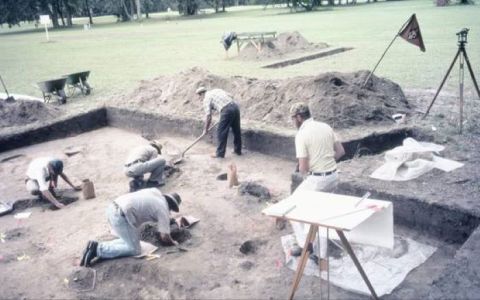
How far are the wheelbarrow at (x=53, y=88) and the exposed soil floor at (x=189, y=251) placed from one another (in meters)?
5.78

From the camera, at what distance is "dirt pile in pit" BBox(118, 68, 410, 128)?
10.1 metres

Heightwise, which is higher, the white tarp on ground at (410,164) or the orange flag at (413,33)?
the orange flag at (413,33)

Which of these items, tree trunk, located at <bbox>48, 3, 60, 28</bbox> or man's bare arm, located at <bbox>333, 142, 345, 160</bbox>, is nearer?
man's bare arm, located at <bbox>333, 142, 345, 160</bbox>

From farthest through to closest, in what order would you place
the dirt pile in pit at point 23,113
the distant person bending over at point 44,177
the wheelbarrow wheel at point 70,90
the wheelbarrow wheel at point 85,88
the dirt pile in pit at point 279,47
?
the dirt pile in pit at point 279,47, the wheelbarrow wheel at point 70,90, the wheelbarrow wheel at point 85,88, the dirt pile in pit at point 23,113, the distant person bending over at point 44,177

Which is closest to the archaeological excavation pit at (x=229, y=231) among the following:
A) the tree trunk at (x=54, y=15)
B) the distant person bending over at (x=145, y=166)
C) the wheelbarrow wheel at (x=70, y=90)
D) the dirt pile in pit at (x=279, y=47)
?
the distant person bending over at (x=145, y=166)

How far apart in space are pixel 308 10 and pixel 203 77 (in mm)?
45433

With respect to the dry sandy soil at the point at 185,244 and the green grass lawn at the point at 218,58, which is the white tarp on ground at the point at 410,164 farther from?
the green grass lawn at the point at 218,58

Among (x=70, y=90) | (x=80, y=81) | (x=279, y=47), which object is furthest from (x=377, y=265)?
(x=279, y=47)

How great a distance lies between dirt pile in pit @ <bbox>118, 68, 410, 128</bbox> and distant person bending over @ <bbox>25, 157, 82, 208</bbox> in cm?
448

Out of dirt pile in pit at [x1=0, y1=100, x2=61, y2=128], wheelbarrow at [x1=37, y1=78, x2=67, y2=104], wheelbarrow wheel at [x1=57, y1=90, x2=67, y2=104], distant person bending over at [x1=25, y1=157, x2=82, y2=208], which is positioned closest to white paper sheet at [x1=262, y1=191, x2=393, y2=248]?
distant person bending over at [x1=25, y1=157, x2=82, y2=208]

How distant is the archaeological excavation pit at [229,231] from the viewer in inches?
210

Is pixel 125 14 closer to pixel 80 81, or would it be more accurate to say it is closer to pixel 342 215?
pixel 80 81

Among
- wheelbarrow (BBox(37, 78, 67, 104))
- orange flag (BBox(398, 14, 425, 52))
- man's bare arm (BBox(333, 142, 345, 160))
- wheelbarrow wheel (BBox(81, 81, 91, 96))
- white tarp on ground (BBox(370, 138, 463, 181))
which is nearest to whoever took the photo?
man's bare arm (BBox(333, 142, 345, 160))

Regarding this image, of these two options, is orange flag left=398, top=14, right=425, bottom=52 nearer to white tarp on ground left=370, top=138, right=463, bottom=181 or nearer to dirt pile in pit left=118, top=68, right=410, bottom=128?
dirt pile in pit left=118, top=68, right=410, bottom=128
